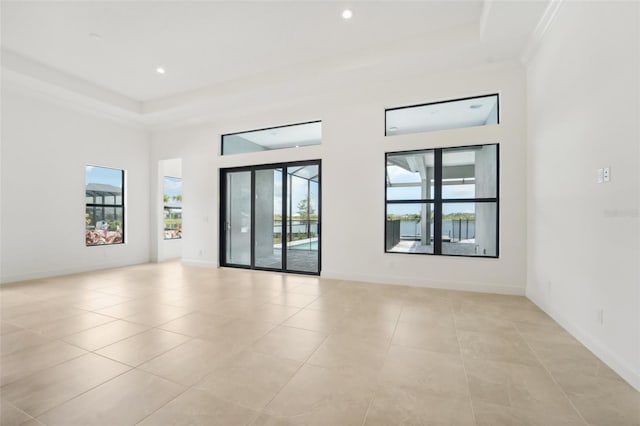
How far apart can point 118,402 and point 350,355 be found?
1701mm

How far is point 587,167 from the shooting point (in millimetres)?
2730

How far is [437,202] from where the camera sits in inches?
195

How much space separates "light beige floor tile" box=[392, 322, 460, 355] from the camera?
2.71 meters

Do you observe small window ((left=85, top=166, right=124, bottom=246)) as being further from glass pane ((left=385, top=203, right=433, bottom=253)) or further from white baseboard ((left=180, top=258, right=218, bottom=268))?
glass pane ((left=385, top=203, right=433, bottom=253))

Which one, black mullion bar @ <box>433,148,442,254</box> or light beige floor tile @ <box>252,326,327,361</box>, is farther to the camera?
black mullion bar @ <box>433,148,442,254</box>

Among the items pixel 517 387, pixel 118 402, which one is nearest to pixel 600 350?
pixel 517 387

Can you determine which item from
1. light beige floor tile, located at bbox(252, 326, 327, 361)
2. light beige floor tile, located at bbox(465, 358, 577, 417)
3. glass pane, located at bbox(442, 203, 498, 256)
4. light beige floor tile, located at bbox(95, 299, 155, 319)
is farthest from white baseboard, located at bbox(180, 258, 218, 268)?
light beige floor tile, located at bbox(465, 358, 577, 417)

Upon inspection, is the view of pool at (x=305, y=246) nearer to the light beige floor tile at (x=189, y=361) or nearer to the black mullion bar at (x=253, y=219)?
the black mullion bar at (x=253, y=219)

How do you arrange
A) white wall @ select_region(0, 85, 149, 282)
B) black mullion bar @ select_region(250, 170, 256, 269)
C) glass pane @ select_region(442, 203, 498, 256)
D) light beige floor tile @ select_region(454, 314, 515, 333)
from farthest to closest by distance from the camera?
black mullion bar @ select_region(250, 170, 256, 269) < white wall @ select_region(0, 85, 149, 282) < glass pane @ select_region(442, 203, 498, 256) < light beige floor tile @ select_region(454, 314, 515, 333)

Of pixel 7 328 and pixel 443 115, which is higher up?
pixel 443 115

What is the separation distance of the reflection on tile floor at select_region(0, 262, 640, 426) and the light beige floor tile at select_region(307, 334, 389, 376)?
14 millimetres

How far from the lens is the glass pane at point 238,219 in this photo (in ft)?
22.0

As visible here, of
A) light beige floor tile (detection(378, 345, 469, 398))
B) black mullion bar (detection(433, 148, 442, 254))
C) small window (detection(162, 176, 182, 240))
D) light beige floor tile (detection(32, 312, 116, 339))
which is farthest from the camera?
small window (detection(162, 176, 182, 240))

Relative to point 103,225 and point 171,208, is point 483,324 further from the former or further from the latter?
point 171,208
